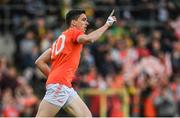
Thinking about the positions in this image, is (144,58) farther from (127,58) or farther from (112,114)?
(112,114)

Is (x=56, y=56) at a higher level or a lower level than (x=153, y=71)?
higher

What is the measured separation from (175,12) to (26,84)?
5.97m

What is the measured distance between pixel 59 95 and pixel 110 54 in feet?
31.4

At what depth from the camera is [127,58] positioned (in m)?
20.6

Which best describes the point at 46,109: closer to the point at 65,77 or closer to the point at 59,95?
the point at 59,95

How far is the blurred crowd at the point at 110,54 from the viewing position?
1919 centimetres

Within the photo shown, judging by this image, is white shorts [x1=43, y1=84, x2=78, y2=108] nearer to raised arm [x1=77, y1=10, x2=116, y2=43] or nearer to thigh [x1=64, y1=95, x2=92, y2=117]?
thigh [x1=64, y1=95, x2=92, y2=117]

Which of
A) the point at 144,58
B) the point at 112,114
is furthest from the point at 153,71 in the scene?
the point at 112,114

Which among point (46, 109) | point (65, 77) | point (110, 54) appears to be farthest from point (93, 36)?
point (110, 54)

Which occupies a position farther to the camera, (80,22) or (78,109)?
(80,22)

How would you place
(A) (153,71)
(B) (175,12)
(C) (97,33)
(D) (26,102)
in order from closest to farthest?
(C) (97,33), (D) (26,102), (A) (153,71), (B) (175,12)

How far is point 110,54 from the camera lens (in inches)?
824

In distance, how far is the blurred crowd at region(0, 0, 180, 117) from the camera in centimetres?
1919

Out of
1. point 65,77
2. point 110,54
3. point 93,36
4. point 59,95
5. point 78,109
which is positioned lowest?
point 110,54
